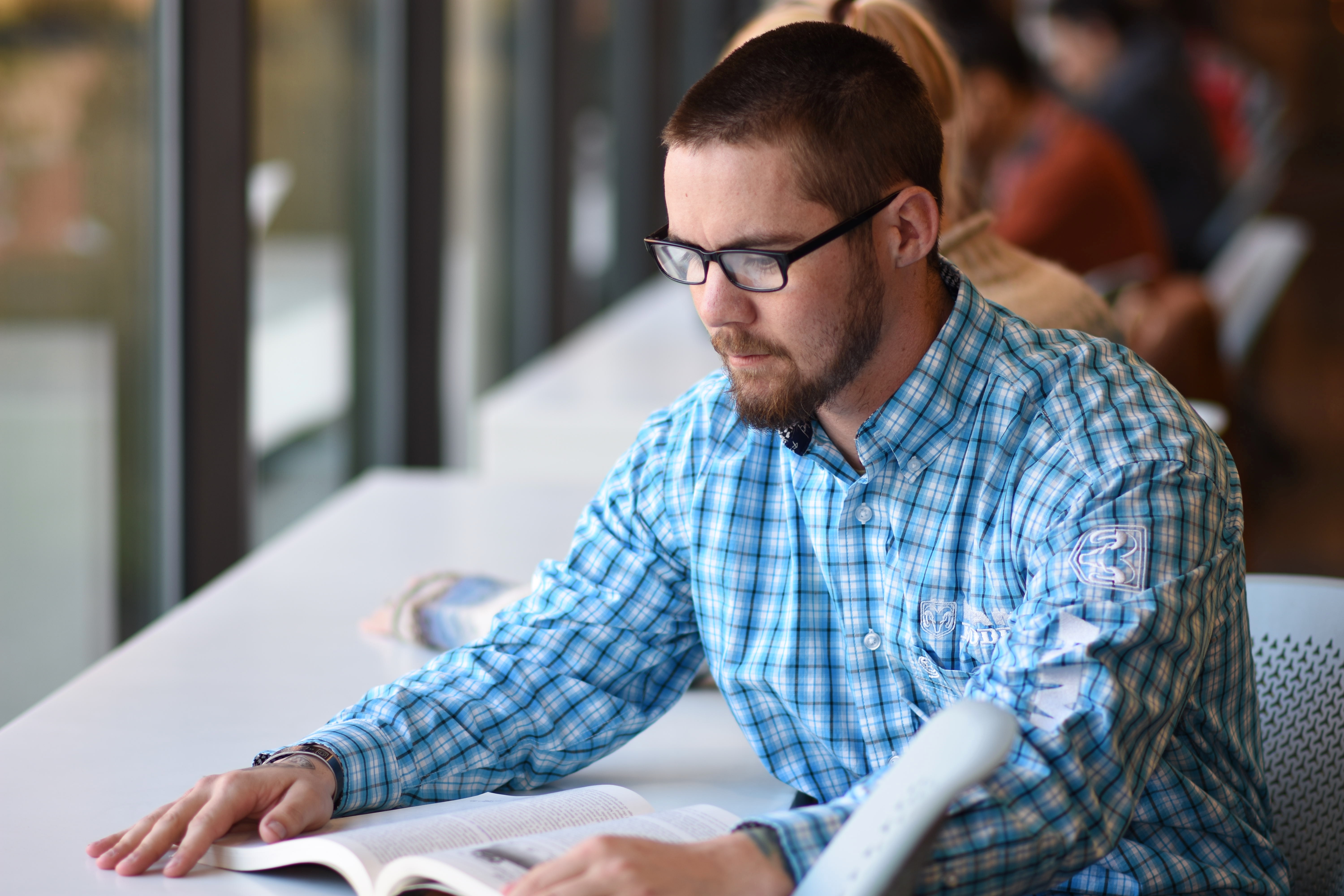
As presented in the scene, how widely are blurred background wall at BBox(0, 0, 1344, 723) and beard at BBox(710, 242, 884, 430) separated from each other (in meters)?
1.13

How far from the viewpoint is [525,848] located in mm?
977

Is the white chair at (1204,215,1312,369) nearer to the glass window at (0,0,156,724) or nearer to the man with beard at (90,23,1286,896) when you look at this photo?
the man with beard at (90,23,1286,896)

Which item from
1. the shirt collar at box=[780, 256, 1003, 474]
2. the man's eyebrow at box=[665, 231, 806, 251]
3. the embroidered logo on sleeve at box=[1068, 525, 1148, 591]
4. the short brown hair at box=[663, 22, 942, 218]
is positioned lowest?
the embroidered logo on sleeve at box=[1068, 525, 1148, 591]

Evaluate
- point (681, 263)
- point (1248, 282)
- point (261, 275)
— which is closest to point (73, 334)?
point (261, 275)

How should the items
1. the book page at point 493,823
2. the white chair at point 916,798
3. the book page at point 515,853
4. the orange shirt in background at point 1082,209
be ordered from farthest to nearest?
the orange shirt in background at point 1082,209, the book page at point 493,823, the book page at point 515,853, the white chair at point 916,798

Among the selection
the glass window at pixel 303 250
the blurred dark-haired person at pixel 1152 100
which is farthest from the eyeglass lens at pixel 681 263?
the blurred dark-haired person at pixel 1152 100

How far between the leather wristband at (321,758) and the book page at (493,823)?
38 mm

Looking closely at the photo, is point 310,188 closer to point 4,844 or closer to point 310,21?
point 310,21

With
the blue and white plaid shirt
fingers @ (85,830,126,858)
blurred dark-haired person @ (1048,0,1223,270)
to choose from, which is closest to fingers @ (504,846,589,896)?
the blue and white plaid shirt

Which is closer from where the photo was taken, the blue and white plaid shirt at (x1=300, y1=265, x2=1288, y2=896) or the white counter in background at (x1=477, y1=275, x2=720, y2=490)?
the blue and white plaid shirt at (x1=300, y1=265, x2=1288, y2=896)

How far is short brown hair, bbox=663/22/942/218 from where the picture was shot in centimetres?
107

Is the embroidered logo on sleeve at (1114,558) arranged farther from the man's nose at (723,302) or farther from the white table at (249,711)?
the white table at (249,711)

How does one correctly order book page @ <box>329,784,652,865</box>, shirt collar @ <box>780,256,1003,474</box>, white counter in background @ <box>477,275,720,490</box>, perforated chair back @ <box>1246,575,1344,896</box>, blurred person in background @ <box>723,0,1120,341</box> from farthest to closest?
white counter in background @ <box>477,275,720,490</box>
blurred person in background @ <box>723,0,1120,341</box>
perforated chair back @ <box>1246,575,1344,896</box>
shirt collar @ <box>780,256,1003,474</box>
book page @ <box>329,784,652,865</box>

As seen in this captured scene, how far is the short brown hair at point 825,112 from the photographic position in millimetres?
1068
